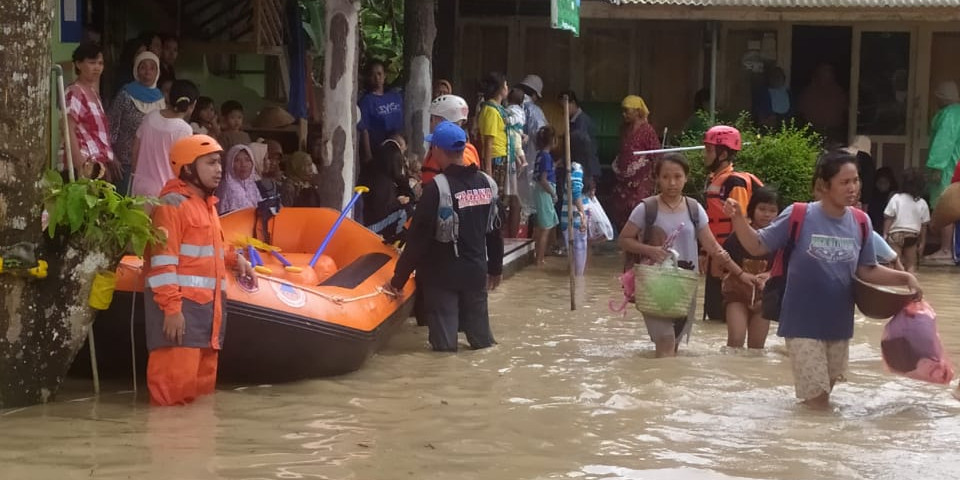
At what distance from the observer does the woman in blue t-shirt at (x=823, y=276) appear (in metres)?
7.40

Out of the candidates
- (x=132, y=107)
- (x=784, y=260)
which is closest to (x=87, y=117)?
(x=132, y=107)

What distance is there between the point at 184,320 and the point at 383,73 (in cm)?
640

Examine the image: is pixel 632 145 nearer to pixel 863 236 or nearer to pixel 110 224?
pixel 863 236

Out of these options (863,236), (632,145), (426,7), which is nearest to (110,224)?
(863,236)

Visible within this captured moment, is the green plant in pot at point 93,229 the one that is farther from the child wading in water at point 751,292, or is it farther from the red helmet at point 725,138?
the red helmet at point 725,138

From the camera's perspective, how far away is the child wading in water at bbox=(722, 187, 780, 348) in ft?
30.3

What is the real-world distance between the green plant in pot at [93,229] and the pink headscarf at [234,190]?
134 inches

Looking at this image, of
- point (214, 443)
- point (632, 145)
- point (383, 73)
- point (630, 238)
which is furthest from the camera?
point (632, 145)

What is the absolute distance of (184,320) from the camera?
23.5 ft

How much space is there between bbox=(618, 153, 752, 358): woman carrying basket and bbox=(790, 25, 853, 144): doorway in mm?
9245

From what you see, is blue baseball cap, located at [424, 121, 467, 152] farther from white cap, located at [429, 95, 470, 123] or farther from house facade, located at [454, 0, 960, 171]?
house facade, located at [454, 0, 960, 171]

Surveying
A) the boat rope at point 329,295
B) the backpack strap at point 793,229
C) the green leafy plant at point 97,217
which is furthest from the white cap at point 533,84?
the green leafy plant at point 97,217

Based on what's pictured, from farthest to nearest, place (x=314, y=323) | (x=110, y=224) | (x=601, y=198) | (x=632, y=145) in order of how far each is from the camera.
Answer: (x=601, y=198) → (x=632, y=145) → (x=314, y=323) → (x=110, y=224)

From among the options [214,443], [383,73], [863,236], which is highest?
[383,73]
